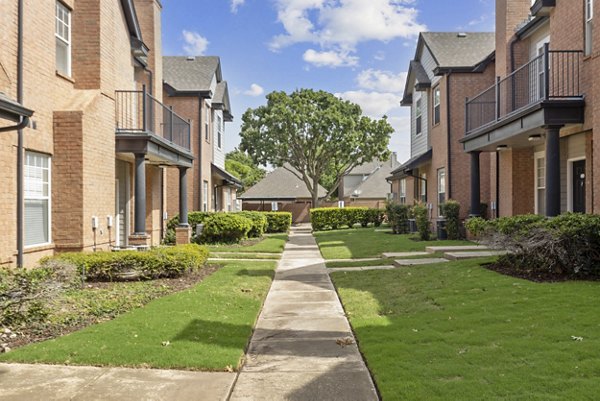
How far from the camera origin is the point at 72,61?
12.1 metres

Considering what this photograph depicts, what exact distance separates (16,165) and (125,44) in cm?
741

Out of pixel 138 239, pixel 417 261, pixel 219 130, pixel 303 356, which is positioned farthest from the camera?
pixel 219 130

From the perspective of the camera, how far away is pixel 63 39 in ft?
38.6

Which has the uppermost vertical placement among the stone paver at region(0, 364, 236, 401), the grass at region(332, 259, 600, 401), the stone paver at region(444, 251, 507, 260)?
the stone paver at region(444, 251, 507, 260)

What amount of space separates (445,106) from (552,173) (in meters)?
8.91

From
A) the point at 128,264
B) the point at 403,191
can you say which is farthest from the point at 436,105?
the point at 128,264

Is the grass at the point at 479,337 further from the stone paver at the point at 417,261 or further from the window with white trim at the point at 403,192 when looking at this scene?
the window with white trim at the point at 403,192

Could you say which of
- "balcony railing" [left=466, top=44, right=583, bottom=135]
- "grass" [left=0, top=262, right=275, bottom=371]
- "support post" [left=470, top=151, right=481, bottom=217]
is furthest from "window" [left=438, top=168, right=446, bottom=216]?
"grass" [left=0, top=262, right=275, bottom=371]

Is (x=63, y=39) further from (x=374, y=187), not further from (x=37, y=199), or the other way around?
(x=374, y=187)

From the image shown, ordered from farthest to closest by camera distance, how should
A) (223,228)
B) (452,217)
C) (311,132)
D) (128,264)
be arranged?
(311,132) < (223,228) < (452,217) < (128,264)

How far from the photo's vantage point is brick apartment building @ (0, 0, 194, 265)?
9.26 metres

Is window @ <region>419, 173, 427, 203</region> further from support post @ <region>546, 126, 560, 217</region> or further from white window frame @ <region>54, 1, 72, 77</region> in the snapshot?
white window frame @ <region>54, 1, 72, 77</region>

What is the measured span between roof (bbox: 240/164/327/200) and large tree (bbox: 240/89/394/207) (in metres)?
8.24

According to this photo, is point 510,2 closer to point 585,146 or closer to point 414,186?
point 585,146
